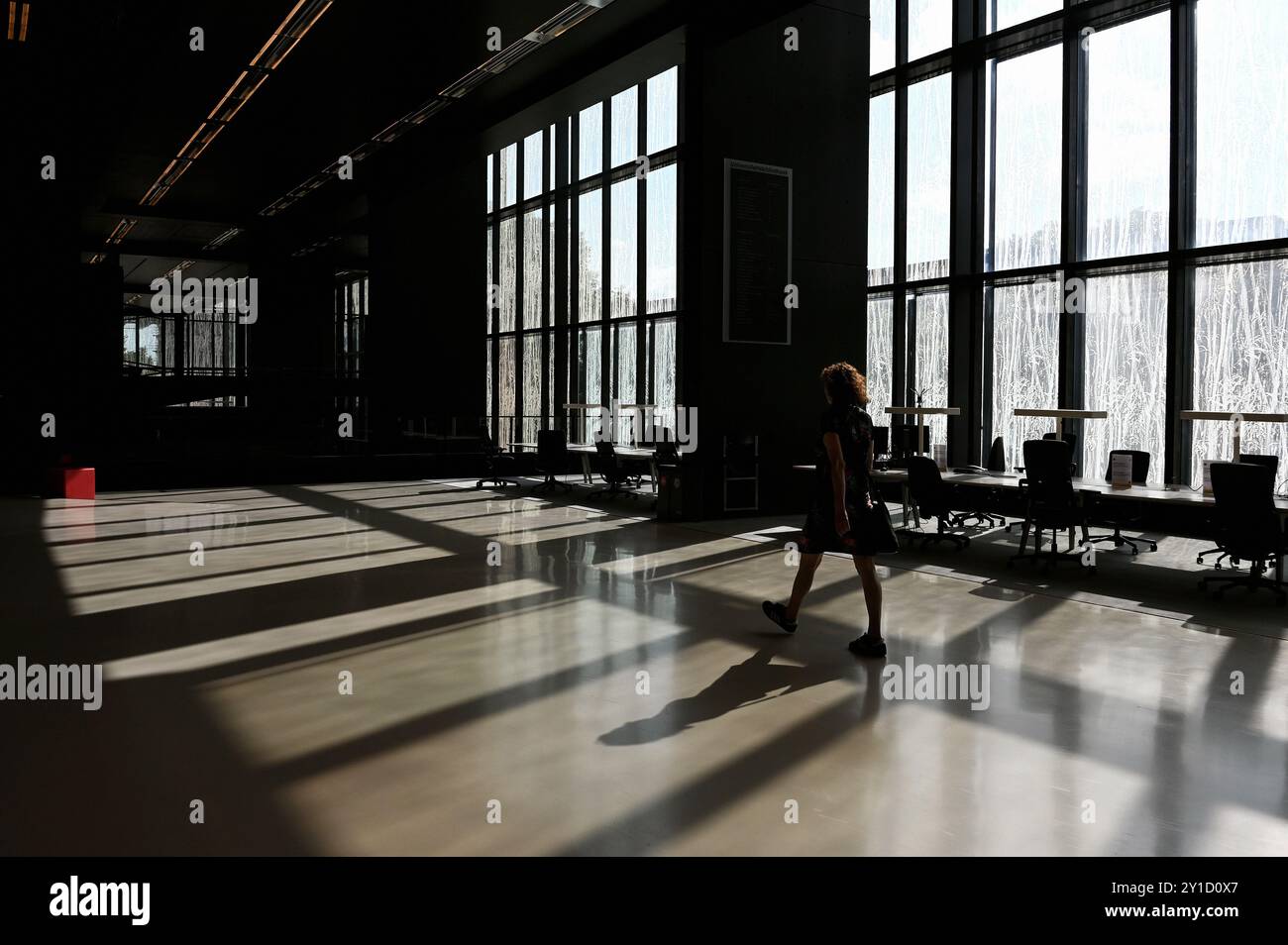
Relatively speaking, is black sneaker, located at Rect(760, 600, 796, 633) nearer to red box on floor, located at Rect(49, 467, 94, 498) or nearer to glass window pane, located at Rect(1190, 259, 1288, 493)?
glass window pane, located at Rect(1190, 259, 1288, 493)

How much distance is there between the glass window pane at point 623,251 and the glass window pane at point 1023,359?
22.3 ft

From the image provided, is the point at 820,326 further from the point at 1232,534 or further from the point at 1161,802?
the point at 1161,802

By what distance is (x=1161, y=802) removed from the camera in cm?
321

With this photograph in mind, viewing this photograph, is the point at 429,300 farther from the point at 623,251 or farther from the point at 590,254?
the point at 623,251

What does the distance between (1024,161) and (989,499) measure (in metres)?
4.20

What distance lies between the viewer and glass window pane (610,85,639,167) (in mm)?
17031

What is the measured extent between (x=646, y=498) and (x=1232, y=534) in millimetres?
→ 8144

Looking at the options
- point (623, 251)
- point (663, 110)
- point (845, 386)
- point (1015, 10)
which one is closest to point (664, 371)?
point (623, 251)

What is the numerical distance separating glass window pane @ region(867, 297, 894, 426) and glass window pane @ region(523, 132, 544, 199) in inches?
354

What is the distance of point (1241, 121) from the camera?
979cm

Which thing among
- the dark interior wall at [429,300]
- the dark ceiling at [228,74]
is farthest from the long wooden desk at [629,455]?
the dark ceiling at [228,74]

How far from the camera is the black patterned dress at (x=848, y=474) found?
5117 mm

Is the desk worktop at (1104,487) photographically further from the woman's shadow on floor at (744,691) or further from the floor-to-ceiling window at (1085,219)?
the woman's shadow on floor at (744,691)
